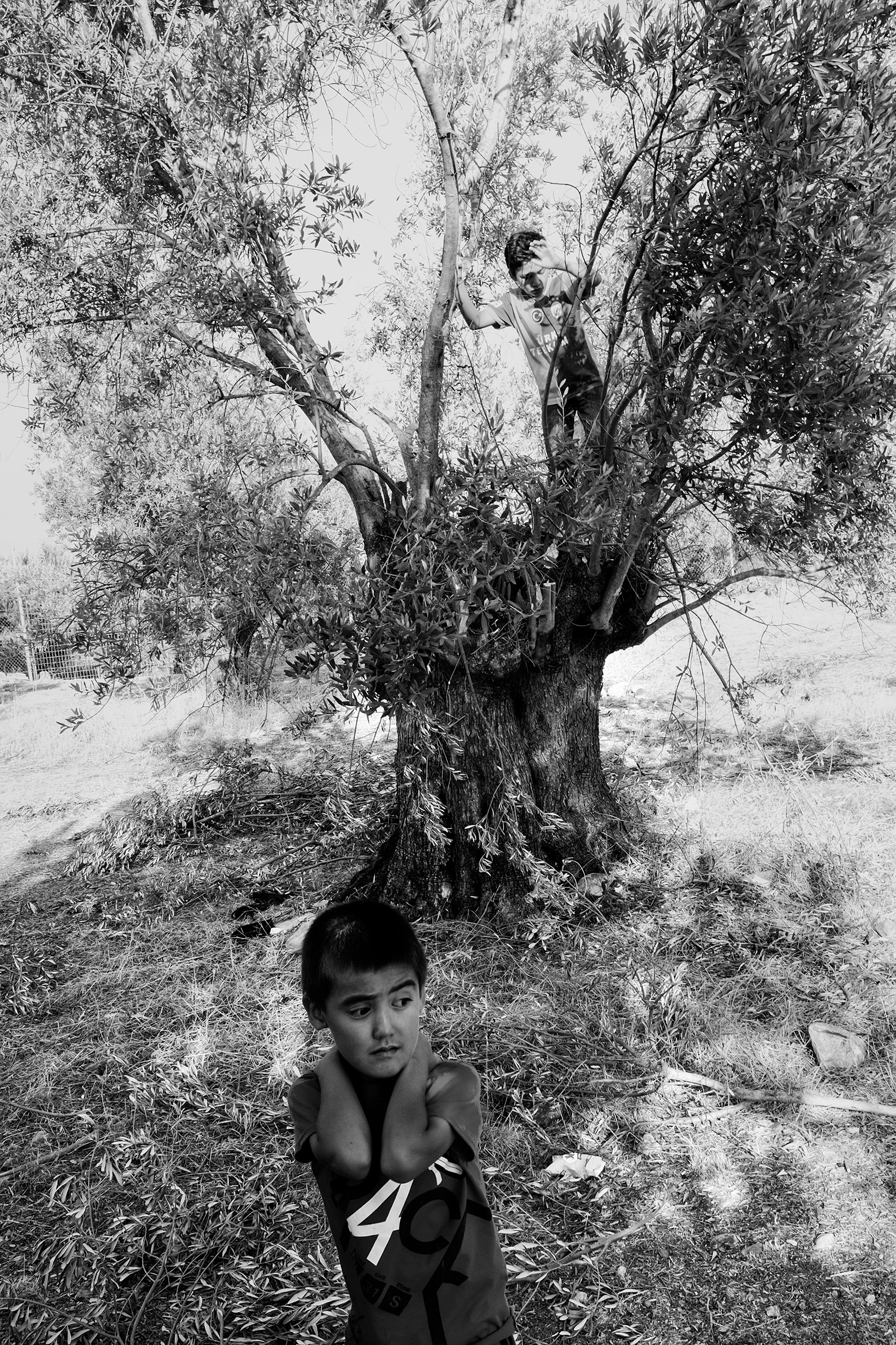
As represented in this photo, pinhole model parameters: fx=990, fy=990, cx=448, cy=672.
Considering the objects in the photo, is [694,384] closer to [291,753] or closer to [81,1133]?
[81,1133]

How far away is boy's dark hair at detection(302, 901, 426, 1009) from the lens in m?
1.90

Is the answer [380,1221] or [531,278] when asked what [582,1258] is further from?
[531,278]

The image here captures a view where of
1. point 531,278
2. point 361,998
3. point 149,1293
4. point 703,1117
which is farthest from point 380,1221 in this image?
point 531,278

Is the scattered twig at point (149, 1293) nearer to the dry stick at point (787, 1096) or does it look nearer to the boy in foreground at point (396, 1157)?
the boy in foreground at point (396, 1157)

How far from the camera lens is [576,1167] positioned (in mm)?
3893

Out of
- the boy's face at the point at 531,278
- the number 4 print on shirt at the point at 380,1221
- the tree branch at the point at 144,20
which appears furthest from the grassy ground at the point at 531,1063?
the tree branch at the point at 144,20

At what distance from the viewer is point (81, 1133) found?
4430 millimetres

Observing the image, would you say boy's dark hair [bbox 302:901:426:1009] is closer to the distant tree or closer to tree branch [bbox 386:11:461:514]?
the distant tree

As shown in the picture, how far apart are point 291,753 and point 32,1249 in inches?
304

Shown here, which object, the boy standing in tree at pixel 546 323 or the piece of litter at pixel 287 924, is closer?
the boy standing in tree at pixel 546 323

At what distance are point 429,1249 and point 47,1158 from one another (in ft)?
10.1

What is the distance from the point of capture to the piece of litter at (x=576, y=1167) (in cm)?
387

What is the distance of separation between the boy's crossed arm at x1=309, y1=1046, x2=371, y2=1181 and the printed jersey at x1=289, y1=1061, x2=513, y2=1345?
2.4 inches

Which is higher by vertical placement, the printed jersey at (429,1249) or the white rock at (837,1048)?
the printed jersey at (429,1249)
